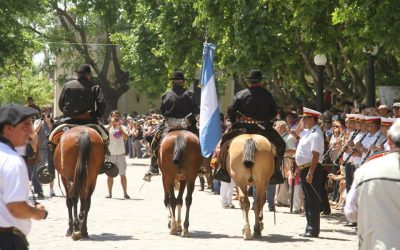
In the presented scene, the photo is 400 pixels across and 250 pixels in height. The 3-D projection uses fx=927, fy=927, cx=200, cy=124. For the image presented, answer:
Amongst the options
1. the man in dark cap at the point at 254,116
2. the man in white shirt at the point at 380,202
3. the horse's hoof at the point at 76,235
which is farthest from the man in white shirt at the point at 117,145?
the man in white shirt at the point at 380,202

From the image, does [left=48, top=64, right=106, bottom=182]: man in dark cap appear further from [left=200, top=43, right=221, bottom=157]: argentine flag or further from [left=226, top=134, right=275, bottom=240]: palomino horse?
[left=226, top=134, right=275, bottom=240]: palomino horse

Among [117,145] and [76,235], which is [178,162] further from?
[117,145]

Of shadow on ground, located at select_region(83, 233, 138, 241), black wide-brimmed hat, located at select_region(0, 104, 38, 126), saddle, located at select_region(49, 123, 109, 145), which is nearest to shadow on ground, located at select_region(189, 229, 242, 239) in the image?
shadow on ground, located at select_region(83, 233, 138, 241)

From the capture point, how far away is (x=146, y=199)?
2261cm

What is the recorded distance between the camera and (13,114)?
271 inches

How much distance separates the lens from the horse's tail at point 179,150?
1500cm

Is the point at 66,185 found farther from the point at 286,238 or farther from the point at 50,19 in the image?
the point at 50,19

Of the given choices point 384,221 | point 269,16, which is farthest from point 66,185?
point 269,16

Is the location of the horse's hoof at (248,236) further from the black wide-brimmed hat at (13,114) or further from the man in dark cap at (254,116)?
the black wide-brimmed hat at (13,114)

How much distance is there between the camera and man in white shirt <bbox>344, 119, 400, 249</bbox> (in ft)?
22.2

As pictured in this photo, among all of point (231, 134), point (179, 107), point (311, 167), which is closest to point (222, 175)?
point (231, 134)

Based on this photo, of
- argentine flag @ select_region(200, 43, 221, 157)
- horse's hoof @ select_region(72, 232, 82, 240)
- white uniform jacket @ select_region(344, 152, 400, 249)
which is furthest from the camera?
argentine flag @ select_region(200, 43, 221, 157)

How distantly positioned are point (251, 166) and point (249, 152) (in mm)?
250

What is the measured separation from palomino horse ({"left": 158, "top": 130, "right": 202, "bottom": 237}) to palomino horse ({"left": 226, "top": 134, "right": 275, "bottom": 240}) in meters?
0.73
